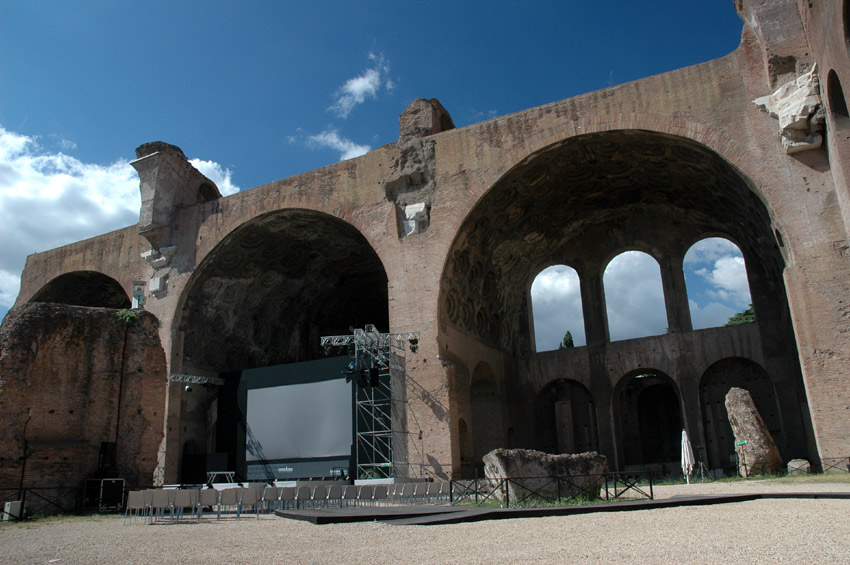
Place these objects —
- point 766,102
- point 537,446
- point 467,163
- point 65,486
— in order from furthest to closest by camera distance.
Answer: point 537,446
point 467,163
point 766,102
point 65,486

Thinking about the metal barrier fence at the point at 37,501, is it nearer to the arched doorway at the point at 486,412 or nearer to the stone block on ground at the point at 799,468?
the arched doorway at the point at 486,412

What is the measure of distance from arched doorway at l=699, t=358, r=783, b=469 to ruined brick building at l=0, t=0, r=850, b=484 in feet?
0.22

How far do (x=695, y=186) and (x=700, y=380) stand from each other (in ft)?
18.7

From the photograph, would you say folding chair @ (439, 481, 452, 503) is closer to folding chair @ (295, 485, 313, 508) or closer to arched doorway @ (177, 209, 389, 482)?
folding chair @ (295, 485, 313, 508)

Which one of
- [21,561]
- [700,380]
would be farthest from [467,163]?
[21,561]

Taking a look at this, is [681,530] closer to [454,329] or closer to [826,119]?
[826,119]

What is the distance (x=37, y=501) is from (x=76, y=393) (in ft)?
6.78

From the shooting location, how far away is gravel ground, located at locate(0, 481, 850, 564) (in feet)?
16.9

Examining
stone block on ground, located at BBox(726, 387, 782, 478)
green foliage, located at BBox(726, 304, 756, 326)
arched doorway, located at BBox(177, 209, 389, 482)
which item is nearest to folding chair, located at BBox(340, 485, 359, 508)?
arched doorway, located at BBox(177, 209, 389, 482)

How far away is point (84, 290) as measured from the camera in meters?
25.7

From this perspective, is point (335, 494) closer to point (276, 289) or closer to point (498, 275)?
point (498, 275)

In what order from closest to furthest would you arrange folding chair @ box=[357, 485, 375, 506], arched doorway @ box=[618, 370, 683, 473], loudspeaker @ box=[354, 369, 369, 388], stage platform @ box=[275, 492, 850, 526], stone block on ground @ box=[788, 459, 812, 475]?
stage platform @ box=[275, 492, 850, 526] < folding chair @ box=[357, 485, 375, 506] < stone block on ground @ box=[788, 459, 812, 475] < loudspeaker @ box=[354, 369, 369, 388] < arched doorway @ box=[618, 370, 683, 473]

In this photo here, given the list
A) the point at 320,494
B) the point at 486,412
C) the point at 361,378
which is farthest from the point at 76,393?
the point at 486,412

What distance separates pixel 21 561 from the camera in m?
6.01
